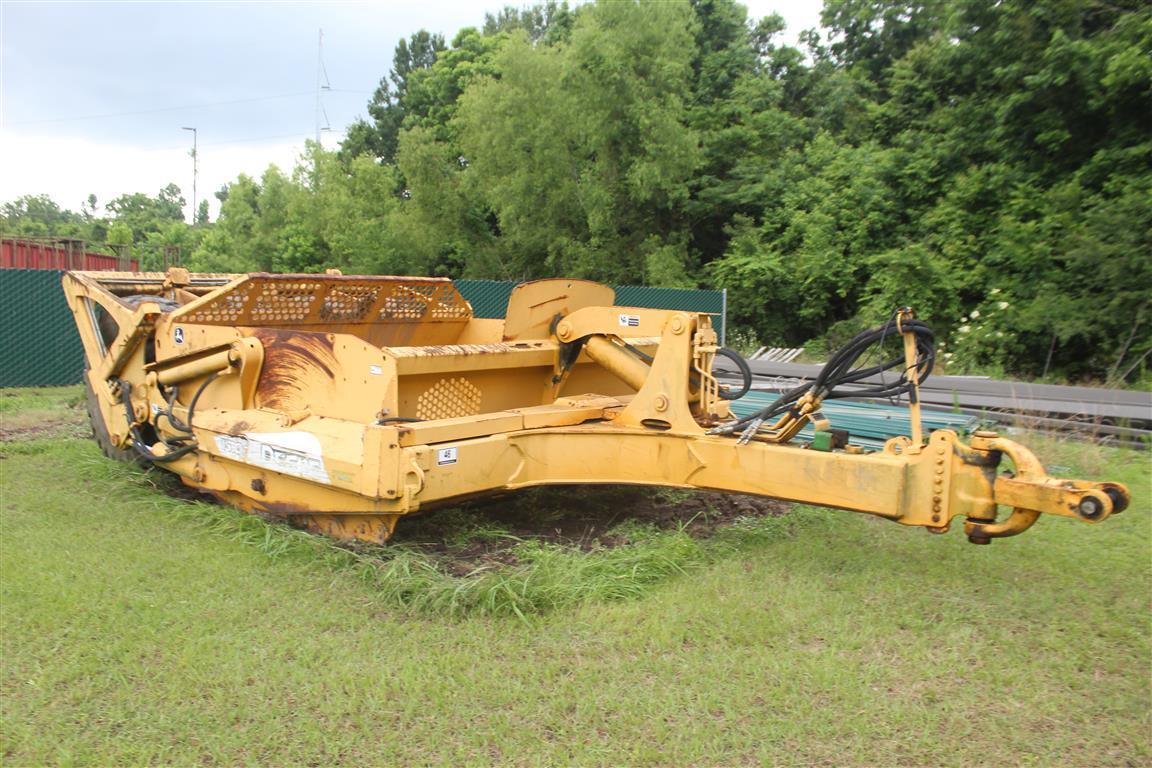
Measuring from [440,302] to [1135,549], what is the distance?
15.8 ft


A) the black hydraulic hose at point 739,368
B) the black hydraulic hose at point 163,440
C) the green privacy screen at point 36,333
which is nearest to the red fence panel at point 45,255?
the green privacy screen at point 36,333

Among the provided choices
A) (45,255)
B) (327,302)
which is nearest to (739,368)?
(327,302)

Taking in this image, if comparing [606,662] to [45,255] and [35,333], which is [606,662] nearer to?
[35,333]

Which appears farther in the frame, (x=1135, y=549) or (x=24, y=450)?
(x=24, y=450)

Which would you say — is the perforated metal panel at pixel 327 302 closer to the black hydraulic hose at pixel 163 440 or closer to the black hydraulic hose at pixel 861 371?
the black hydraulic hose at pixel 163 440

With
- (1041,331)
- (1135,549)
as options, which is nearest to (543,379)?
(1135,549)

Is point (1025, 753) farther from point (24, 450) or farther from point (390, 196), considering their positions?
point (390, 196)

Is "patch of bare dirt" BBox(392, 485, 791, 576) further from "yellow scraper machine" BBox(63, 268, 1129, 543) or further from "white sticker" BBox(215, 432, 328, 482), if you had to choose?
"white sticker" BBox(215, 432, 328, 482)

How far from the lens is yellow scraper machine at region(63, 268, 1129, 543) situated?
4.06m

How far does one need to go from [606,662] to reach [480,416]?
1.77m

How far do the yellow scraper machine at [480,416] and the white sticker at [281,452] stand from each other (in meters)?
0.01

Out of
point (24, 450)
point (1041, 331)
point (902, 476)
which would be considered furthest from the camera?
point (1041, 331)

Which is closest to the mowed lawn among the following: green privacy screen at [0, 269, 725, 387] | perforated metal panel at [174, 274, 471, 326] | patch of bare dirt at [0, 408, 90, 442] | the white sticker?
the white sticker

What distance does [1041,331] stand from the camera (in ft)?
48.4
